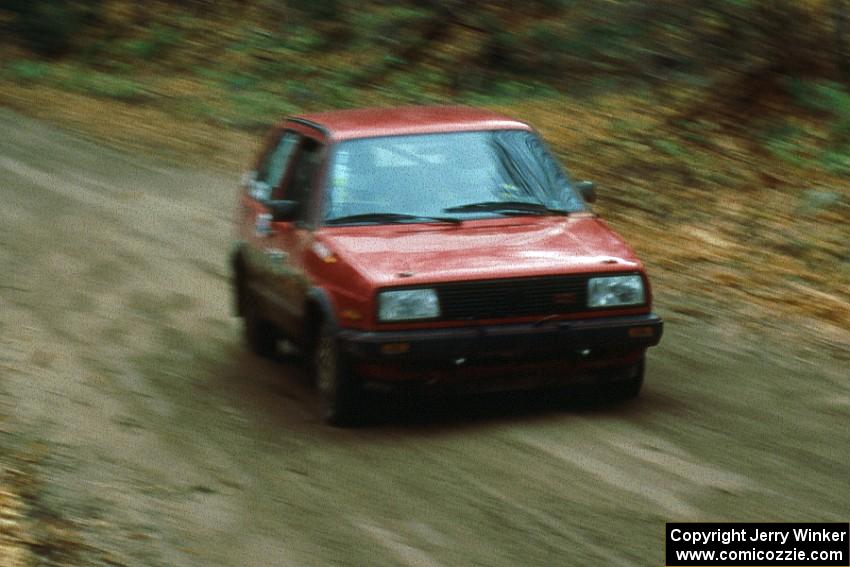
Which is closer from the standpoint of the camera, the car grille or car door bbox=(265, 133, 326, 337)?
the car grille

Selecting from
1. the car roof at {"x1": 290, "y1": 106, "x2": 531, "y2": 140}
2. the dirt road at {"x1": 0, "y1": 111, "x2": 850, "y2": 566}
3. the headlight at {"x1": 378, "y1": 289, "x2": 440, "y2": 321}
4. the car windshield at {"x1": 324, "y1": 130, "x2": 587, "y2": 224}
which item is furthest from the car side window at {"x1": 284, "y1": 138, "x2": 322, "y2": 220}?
the headlight at {"x1": 378, "y1": 289, "x2": 440, "y2": 321}

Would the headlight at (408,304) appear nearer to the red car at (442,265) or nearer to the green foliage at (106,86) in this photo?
the red car at (442,265)

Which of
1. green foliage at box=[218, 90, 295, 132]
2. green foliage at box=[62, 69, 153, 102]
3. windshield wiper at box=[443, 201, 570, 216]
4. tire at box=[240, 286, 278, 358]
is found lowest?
green foliage at box=[62, 69, 153, 102]

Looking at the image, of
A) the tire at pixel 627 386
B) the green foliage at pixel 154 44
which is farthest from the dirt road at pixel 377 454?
the green foliage at pixel 154 44

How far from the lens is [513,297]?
7.67 metres

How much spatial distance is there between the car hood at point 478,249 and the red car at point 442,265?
0.01 meters

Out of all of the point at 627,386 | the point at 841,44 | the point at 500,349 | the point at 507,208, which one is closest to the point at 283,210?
the point at 507,208

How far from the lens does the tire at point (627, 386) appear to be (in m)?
8.14

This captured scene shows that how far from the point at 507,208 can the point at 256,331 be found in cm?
245

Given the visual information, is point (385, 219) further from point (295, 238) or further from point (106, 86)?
point (106, 86)

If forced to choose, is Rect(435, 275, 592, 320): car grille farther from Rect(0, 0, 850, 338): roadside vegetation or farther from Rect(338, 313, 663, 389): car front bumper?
Rect(0, 0, 850, 338): roadside vegetation

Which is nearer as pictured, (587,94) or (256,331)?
(256,331)

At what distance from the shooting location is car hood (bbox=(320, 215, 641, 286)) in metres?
7.68

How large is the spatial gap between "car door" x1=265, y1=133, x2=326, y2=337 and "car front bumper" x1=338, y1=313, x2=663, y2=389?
0.88 m
